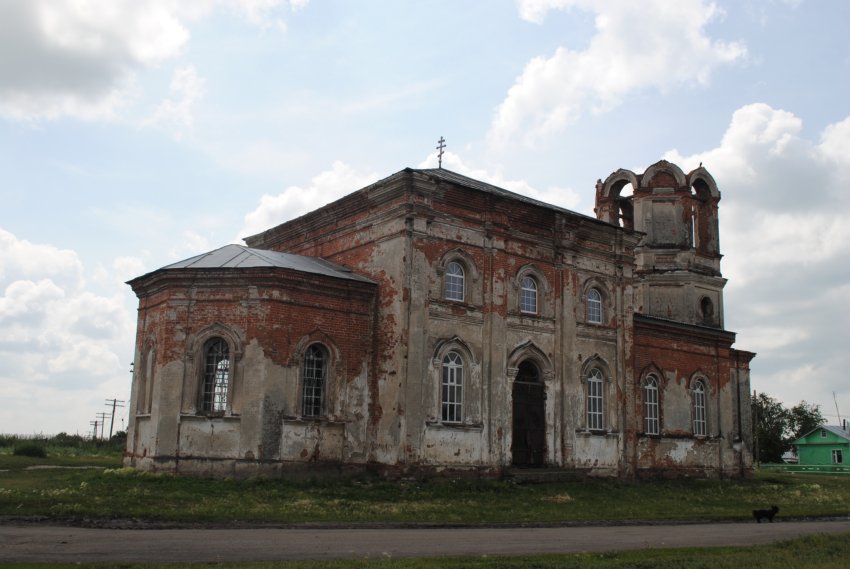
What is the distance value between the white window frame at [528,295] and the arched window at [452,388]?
2850 millimetres

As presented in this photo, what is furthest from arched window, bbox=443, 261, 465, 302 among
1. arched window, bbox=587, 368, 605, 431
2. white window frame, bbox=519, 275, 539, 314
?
arched window, bbox=587, 368, 605, 431

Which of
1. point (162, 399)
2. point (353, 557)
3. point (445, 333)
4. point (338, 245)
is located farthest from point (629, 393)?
point (353, 557)

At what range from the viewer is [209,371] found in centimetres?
2047

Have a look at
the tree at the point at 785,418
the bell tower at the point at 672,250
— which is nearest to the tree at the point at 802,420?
the tree at the point at 785,418

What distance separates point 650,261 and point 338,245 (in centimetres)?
1431

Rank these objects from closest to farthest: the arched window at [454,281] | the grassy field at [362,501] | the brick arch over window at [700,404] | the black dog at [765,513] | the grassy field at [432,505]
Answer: the grassy field at [432,505], the grassy field at [362,501], the black dog at [765,513], the arched window at [454,281], the brick arch over window at [700,404]

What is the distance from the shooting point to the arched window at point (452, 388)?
21719 millimetres

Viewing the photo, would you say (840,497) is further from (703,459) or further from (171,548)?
(171,548)

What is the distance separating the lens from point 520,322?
2348 centimetres

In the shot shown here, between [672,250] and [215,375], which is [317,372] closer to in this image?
[215,375]

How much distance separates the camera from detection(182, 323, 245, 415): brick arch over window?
20.0m

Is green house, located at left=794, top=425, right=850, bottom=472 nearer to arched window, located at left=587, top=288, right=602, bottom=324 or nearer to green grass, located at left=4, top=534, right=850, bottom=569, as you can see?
arched window, located at left=587, top=288, right=602, bottom=324

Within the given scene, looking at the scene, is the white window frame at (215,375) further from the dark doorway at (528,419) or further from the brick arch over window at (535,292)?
the brick arch over window at (535,292)

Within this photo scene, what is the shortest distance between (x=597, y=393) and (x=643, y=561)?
1510cm
